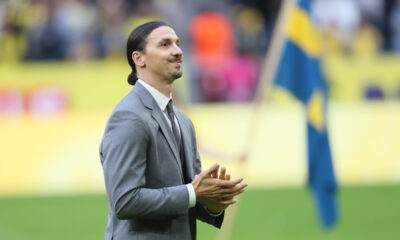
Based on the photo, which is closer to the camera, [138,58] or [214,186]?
[214,186]

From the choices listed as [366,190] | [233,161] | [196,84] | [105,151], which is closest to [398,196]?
[366,190]

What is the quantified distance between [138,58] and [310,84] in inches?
204

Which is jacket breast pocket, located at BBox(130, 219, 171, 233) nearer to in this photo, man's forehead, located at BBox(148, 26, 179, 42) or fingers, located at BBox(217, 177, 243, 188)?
fingers, located at BBox(217, 177, 243, 188)

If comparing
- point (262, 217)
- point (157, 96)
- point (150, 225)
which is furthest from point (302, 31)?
point (150, 225)

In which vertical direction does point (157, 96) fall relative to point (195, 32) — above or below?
above

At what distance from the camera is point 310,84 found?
31.4ft

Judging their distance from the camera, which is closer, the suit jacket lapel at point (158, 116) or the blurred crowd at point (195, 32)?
the suit jacket lapel at point (158, 116)

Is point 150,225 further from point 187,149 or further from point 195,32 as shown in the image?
point 195,32

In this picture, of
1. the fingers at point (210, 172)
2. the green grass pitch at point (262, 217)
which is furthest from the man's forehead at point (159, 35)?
the green grass pitch at point (262, 217)

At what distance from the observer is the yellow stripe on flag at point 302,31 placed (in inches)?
372

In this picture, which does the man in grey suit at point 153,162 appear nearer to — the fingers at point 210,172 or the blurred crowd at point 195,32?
the fingers at point 210,172

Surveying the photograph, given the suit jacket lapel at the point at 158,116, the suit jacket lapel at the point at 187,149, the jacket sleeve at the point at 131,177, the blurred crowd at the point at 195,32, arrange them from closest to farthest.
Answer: the jacket sleeve at the point at 131,177 → the suit jacket lapel at the point at 158,116 → the suit jacket lapel at the point at 187,149 → the blurred crowd at the point at 195,32

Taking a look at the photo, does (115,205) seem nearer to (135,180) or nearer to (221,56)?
(135,180)

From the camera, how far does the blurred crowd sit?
58.8ft
